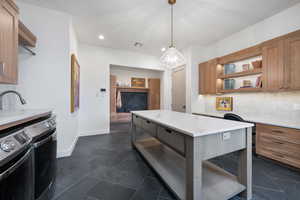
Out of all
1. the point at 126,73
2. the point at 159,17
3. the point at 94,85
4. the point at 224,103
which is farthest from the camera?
the point at 126,73

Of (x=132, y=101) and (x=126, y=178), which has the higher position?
(x=132, y=101)

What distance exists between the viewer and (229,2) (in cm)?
207

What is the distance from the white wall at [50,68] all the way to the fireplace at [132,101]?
9.77ft

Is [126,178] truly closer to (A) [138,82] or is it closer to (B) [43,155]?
(B) [43,155]

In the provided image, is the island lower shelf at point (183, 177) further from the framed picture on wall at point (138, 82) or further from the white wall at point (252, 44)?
the framed picture on wall at point (138, 82)

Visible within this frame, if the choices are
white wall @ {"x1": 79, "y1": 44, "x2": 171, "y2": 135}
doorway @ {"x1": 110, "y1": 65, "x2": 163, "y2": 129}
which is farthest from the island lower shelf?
doorway @ {"x1": 110, "y1": 65, "x2": 163, "y2": 129}

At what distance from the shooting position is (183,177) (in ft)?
4.79

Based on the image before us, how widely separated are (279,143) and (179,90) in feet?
9.40

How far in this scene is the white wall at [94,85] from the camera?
3576 mm

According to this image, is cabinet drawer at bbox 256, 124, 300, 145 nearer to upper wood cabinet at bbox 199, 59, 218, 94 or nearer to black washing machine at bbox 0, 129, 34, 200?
upper wood cabinet at bbox 199, 59, 218, 94

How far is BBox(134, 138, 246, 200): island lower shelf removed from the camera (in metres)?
1.21

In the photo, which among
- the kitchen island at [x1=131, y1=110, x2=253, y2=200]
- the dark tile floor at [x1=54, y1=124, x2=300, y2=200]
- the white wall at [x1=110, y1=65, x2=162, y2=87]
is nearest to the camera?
the kitchen island at [x1=131, y1=110, x2=253, y2=200]

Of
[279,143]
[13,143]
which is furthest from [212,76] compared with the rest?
[13,143]

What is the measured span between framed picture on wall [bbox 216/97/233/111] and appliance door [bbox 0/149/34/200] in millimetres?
3886
